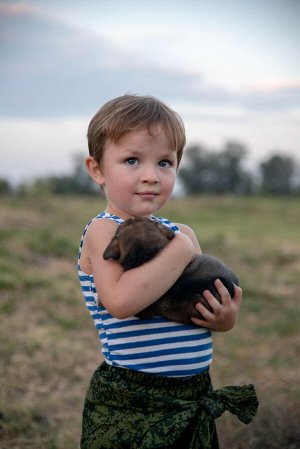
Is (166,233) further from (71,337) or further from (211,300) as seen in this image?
(71,337)

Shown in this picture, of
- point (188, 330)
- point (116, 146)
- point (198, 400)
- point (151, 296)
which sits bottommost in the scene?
point (198, 400)

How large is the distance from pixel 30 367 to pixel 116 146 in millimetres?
3650

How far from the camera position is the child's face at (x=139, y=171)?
2.21m

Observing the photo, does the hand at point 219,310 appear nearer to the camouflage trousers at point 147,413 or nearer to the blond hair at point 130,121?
the camouflage trousers at point 147,413

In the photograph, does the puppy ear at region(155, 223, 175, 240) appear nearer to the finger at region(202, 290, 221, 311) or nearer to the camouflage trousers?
the finger at region(202, 290, 221, 311)

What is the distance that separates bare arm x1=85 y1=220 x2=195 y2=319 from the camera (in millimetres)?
1997

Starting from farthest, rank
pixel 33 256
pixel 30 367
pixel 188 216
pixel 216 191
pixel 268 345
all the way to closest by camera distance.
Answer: pixel 216 191, pixel 188 216, pixel 33 256, pixel 268 345, pixel 30 367

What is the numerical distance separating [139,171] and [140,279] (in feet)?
1.55

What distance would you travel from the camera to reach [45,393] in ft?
15.9

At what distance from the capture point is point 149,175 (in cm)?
219

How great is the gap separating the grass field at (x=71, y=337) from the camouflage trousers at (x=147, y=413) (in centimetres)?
140

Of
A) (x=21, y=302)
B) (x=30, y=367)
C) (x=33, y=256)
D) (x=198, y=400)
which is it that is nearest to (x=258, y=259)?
(x=33, y=256)

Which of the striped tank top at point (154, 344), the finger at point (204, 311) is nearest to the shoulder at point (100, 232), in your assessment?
the striped tank top at point (154, 344)

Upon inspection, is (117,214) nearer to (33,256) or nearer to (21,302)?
(21,302)
